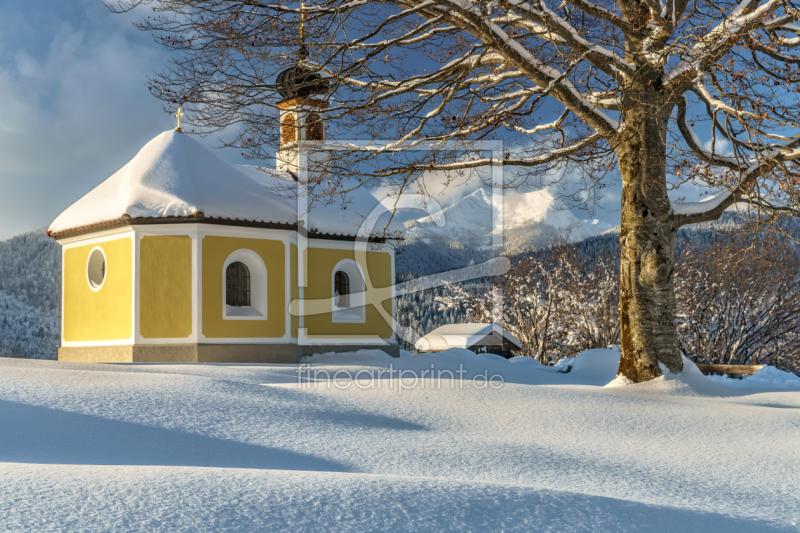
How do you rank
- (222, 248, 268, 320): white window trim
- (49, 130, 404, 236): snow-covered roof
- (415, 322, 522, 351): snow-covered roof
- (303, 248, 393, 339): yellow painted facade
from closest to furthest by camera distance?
(49, 130, 404, 236): snow-covered roof, (222, 248, 268, 320): white window trim, (303, 248, 393, 339): yellow painted facade, (415, 322, 522, 351): snow-covered roof

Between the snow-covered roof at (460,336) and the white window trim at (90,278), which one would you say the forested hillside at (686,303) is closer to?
the snow-covered roof at (460,336)

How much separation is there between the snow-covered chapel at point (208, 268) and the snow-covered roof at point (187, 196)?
4cm

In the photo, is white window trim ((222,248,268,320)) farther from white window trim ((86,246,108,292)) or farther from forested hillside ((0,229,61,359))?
forested hillside ((0,229,61,359))

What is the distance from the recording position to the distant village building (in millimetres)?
25359

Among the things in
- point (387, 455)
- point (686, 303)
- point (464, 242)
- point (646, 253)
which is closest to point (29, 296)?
point (464, 242)

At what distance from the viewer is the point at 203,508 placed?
9.35 feet

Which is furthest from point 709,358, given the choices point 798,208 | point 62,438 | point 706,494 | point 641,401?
point 62,438

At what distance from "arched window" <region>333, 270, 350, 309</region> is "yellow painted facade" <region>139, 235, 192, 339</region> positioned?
4530 millimetres

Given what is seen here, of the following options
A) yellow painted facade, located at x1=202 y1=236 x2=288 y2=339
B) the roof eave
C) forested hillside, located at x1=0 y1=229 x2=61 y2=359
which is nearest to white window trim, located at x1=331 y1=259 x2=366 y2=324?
the roof eave

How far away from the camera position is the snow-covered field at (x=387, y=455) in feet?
9.70

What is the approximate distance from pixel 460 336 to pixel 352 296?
866 cm

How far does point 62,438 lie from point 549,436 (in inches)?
171

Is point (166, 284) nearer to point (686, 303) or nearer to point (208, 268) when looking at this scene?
point (208, 268)

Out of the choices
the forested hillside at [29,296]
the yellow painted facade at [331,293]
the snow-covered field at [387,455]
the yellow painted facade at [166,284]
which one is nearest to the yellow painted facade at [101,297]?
the yellow painted facade at [166,284]
